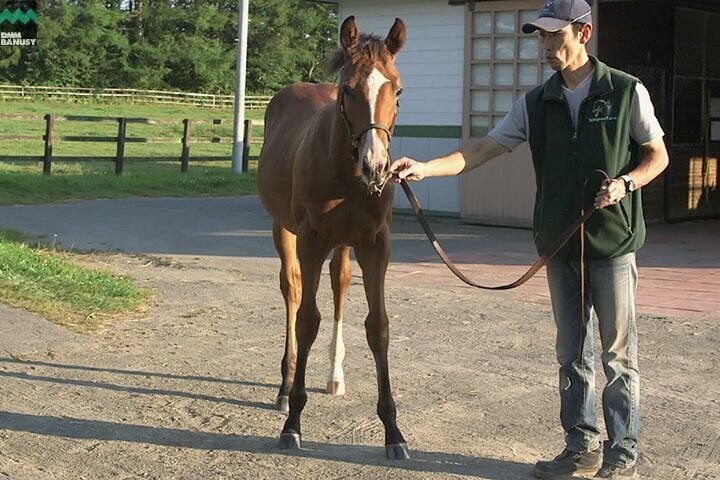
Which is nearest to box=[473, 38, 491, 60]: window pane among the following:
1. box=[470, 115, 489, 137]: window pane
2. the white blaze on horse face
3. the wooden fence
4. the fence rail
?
box=[470, 115, 489, 137]: window pane

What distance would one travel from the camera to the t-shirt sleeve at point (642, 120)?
4.72 metres

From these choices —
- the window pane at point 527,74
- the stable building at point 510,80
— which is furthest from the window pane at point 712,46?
the window pane at point 527,74

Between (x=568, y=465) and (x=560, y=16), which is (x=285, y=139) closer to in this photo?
(x=560, y=16)

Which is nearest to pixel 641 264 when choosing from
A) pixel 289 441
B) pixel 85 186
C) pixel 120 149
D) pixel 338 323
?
pixel 338 323

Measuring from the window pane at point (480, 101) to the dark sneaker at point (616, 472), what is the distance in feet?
35.4

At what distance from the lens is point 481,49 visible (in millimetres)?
15359

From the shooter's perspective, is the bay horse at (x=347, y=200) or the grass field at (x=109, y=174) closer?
the bay horse at (x=347, y=200)

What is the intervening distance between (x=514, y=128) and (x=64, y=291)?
517 centimetres

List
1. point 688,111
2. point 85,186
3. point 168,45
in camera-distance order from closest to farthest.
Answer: point 688,111 → point 85,186 → point 168,45

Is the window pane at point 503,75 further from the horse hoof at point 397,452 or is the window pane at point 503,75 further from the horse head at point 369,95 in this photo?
the horse hoof at point 397,452

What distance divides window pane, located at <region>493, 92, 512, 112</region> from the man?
10.2 metres

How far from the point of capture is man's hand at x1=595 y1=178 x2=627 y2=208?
4.51 m

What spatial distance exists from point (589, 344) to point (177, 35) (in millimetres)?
62376

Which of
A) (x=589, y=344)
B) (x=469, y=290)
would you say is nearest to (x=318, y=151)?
(x=589, y=344)
